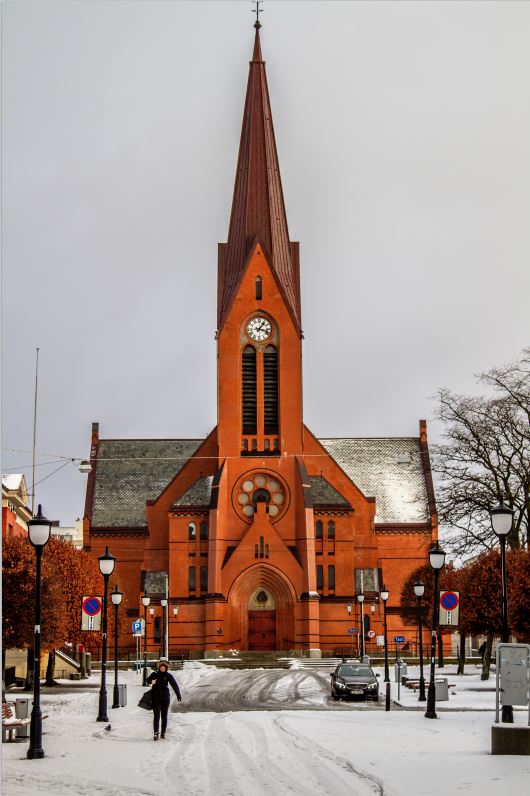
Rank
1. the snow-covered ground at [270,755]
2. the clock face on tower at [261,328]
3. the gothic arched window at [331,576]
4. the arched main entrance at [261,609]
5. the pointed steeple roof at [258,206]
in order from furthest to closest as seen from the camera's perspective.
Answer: the pointed steeple roof at [258,206] → the clock face on tower at [261,328] → the gothic arched window at [331,576] → the arched main entrance at [261,609] → the snow-covered ground at [270,755]

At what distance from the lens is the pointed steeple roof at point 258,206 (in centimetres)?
8844

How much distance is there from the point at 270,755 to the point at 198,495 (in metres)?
64.2

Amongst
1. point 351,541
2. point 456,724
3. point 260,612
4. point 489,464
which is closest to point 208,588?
point 260,612

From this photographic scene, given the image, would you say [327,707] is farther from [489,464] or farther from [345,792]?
[345,792]

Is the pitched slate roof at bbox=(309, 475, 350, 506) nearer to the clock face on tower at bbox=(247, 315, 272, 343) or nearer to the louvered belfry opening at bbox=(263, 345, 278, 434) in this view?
the louvered belfry opening at bbox=(263, 345, 278, 434)

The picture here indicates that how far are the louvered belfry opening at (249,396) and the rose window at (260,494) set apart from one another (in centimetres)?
351

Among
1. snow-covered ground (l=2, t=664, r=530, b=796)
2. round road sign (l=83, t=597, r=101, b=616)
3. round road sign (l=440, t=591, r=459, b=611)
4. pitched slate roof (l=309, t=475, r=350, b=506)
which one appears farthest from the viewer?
pitched slate roof (l=309, t=475, r=350, b=506)

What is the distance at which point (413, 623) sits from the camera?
86.9 metres

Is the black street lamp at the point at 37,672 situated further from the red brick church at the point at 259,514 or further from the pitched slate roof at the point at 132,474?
the pitched slate roof at the point at 132,474

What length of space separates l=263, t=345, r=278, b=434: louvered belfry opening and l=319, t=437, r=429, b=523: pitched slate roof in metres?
16.4

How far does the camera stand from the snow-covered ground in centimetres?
1819

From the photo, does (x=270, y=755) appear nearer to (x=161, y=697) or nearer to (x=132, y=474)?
(x=161, y=697)

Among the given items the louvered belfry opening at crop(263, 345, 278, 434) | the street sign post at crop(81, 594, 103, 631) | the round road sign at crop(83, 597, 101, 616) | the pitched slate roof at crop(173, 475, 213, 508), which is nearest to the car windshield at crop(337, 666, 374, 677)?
the street sign post at crop(81, 594, 103, 631)

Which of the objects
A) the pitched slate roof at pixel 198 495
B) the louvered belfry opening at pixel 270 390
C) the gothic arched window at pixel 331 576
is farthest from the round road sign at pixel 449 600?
the louvered belfry opening at pixel 270 390
